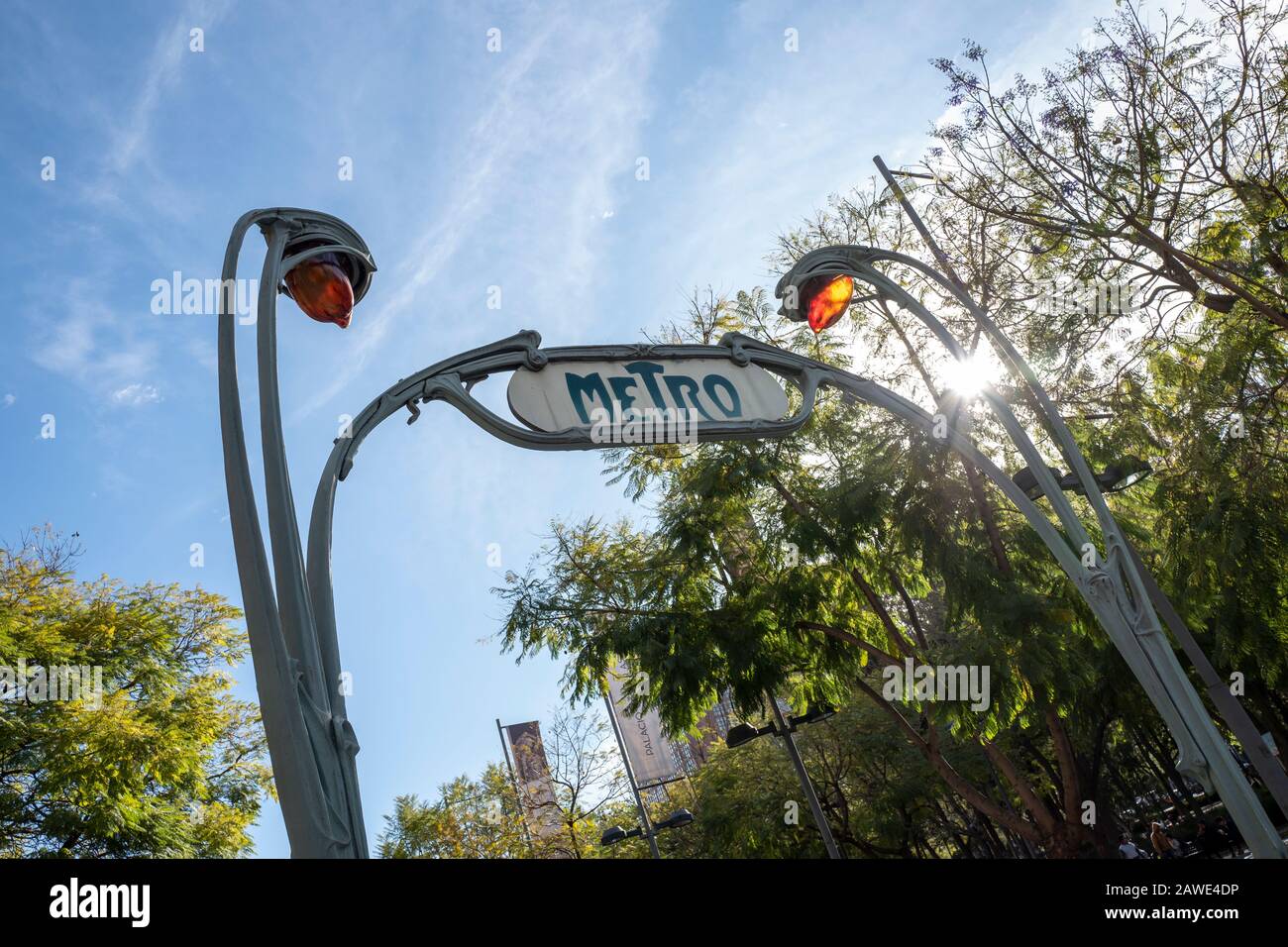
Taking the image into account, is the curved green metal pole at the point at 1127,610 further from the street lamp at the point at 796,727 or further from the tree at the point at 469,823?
the tree at the point at 469,823

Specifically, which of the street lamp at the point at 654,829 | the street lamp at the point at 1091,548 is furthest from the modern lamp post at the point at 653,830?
the street lamp at the point at 1091,548

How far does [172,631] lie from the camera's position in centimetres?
1742

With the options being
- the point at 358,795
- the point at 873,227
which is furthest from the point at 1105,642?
the point at 358,795

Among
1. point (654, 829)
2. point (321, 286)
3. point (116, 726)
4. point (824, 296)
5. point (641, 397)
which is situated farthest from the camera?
point (654, 829)

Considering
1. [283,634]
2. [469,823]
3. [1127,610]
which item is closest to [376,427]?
[283,634]

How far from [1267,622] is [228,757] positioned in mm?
18546

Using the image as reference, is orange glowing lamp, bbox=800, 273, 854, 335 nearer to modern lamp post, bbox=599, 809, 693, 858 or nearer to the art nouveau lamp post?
the art nouveau lamp post

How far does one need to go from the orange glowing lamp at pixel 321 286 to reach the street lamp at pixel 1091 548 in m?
2.16

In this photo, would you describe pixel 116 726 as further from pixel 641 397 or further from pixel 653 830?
pixel 641 397

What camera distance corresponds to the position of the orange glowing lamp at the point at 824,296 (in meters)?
4.61

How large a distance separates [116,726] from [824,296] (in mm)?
13511

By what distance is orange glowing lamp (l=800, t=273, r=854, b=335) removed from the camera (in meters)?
4.61

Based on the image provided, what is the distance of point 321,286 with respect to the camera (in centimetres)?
340
